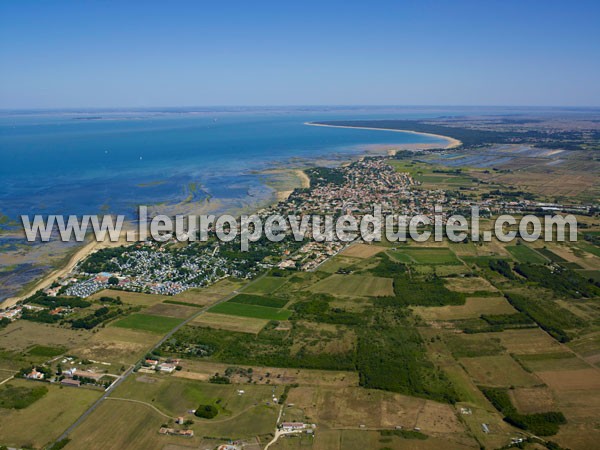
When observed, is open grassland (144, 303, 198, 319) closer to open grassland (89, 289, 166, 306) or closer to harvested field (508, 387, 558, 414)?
open grassland (89, 289, 166, 306)

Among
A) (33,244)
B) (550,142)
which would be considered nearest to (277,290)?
(33,244)

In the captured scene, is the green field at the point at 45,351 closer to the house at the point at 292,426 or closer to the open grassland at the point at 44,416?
the open grassland at the point at 44,416

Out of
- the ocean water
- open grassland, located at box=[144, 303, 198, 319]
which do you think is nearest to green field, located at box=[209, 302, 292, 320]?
open grassland, located at box=[144, 303, 198, 319]

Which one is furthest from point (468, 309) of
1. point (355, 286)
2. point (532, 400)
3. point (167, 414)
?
point (167, 414)

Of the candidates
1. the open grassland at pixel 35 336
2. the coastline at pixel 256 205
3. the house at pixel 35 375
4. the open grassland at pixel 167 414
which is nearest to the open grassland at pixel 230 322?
the open grassland at pixel 167 414

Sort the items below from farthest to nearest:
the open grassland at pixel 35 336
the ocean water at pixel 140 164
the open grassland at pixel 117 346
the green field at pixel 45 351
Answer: the ocean water at pixel 140 164
the open grassland at pixel 35 336
the green field at pixel 45 351
the open grassland at pixel 117 346

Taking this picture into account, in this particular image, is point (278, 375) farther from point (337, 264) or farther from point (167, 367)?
point (337, 264)
